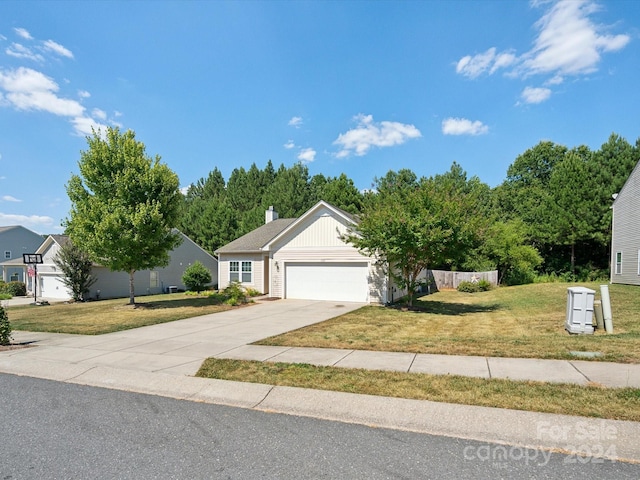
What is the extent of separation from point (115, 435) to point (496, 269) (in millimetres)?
32524

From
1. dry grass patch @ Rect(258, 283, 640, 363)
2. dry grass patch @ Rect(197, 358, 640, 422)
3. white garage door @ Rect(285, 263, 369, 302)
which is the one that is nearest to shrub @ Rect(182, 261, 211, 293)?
white garage door @ Rect(285, 263, 369, 302)

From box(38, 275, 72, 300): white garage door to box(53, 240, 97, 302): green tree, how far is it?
290 cm

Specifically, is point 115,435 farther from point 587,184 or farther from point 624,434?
point 587,184

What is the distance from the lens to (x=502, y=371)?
630 cm

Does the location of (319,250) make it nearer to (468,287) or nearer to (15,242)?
(468,287)

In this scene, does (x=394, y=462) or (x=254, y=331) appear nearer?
(x=394, y=462)

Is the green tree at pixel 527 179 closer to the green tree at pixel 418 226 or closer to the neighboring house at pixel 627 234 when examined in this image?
the neighboring house at pixel 627 234

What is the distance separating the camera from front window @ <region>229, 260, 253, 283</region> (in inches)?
990

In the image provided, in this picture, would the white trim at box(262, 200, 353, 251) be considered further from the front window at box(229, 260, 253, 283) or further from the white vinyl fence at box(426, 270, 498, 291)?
the white vinyl fence at box(426, 270, 498, 291)

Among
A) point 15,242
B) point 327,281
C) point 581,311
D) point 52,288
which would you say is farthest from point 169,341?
point 15,242

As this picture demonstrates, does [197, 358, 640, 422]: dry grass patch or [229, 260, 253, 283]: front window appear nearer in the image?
[197, 358, 640, 422]: dry grass patch

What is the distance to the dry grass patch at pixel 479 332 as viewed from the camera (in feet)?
25.3

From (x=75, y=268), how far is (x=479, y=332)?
2464 centimetres

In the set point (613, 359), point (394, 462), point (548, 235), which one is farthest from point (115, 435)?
point (548, 235)
